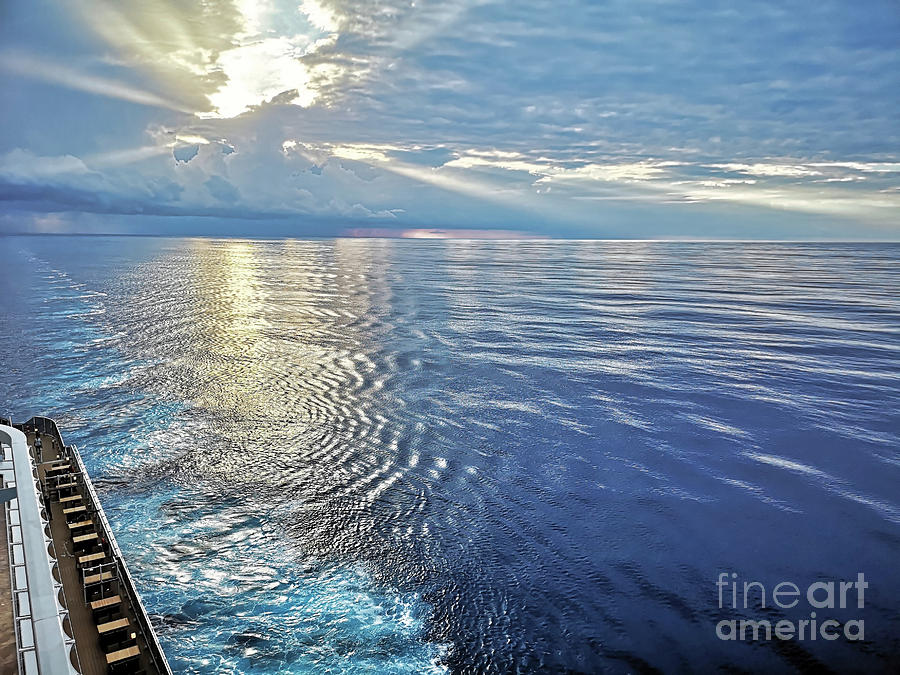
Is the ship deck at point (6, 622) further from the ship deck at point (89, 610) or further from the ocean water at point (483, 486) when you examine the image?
the ocean water at point (483, 486)

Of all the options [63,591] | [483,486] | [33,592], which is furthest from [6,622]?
[483,486]

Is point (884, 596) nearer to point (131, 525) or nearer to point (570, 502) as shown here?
point (570, 502)

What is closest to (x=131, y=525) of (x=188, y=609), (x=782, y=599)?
(x=188, y=609)

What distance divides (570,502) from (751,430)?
13499 mm

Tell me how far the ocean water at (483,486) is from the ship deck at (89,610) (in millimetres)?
1896

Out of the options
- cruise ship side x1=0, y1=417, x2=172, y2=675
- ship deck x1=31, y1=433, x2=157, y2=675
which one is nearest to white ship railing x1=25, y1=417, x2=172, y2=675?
cruise ship side x1=0, y1=417, x2=172, y2=675

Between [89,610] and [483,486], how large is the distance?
14671mm

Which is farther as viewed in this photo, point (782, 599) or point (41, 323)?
point (41, 323)

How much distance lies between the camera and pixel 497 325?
2301 inches

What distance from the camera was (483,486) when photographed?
23.5 m

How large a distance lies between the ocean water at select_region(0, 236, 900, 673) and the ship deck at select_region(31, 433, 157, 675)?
1.90 meters

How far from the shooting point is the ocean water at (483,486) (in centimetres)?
1538

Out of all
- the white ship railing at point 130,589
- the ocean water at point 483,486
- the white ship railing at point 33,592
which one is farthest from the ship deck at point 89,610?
the ocean water at point 483,486

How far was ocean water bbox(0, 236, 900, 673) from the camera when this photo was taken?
15.4 meters
